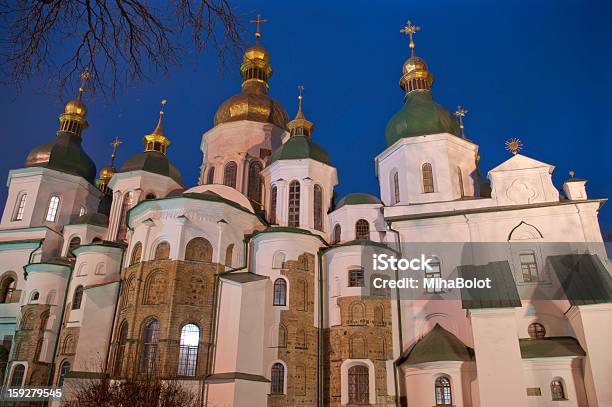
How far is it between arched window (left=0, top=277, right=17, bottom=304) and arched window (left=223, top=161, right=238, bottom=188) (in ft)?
44.1

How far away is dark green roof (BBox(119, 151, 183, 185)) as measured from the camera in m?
30.2

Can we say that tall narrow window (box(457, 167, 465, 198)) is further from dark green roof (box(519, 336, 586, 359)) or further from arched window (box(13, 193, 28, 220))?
arched window (box(13, 193, 28, 220))

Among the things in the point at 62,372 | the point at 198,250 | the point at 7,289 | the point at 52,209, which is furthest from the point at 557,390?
the point at 52,209

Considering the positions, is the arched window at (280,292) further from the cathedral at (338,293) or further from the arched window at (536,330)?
the arched window at (536,330)

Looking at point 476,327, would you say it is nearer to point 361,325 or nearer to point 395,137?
point 361,325

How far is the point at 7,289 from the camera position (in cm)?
2842

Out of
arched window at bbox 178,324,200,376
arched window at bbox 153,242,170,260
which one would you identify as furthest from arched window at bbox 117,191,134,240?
arched window at bbox 178,324,200,376

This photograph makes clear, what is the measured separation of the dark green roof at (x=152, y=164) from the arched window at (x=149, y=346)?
12618 millimetres

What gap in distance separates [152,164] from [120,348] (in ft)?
43.7

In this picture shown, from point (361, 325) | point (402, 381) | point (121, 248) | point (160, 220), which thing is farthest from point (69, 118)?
point (402, 381)

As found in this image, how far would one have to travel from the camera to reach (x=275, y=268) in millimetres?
22391

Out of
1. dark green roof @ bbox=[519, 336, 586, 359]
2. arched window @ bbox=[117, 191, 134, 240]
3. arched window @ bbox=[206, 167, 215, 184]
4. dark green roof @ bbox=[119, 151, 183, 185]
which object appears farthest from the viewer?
arched window @ bbox=[206, 167, 215, 184]

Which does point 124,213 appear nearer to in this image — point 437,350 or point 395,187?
point 395,187

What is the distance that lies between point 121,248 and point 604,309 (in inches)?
842
